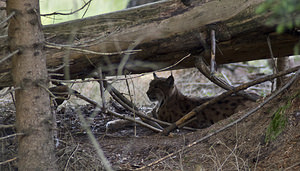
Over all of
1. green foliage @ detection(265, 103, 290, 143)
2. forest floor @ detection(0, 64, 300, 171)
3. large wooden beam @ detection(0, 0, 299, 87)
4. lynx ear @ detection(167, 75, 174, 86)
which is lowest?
forest floor @ detection(0, 64, 300, 171)

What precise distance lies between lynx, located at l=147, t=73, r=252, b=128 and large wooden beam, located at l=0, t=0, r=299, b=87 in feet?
6.33

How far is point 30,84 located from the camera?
132 inches

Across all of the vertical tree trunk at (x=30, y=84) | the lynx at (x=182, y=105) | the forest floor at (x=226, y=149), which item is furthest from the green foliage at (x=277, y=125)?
the lynx at (x=182, y=105)


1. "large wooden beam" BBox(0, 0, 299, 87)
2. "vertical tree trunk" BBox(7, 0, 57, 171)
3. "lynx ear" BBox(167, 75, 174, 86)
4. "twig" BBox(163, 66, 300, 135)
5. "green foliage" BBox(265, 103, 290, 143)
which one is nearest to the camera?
"vertical tree trunk" BBox(7, 0, 57, 171)

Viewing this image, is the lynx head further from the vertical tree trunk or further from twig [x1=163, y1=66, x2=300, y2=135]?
the vertical tree trunk

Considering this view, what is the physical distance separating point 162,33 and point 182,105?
117 inches

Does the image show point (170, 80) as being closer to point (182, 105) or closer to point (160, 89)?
point (160, 89)

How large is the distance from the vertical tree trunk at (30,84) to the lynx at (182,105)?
3777 mm

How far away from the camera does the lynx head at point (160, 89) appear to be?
298 inches

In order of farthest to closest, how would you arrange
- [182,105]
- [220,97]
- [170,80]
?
[170,80], [182,105], [220,97]

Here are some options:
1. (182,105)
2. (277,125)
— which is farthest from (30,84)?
(182,105)

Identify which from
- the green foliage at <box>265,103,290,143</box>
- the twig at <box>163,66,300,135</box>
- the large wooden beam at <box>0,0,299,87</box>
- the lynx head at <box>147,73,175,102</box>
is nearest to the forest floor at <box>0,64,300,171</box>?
the green foliage at <box>265,103,290,143</box>

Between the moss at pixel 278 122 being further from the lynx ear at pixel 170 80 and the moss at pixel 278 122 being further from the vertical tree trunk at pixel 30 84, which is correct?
the lynx ear at pixel 170 80

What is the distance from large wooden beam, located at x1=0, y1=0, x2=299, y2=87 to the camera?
4.46 m
